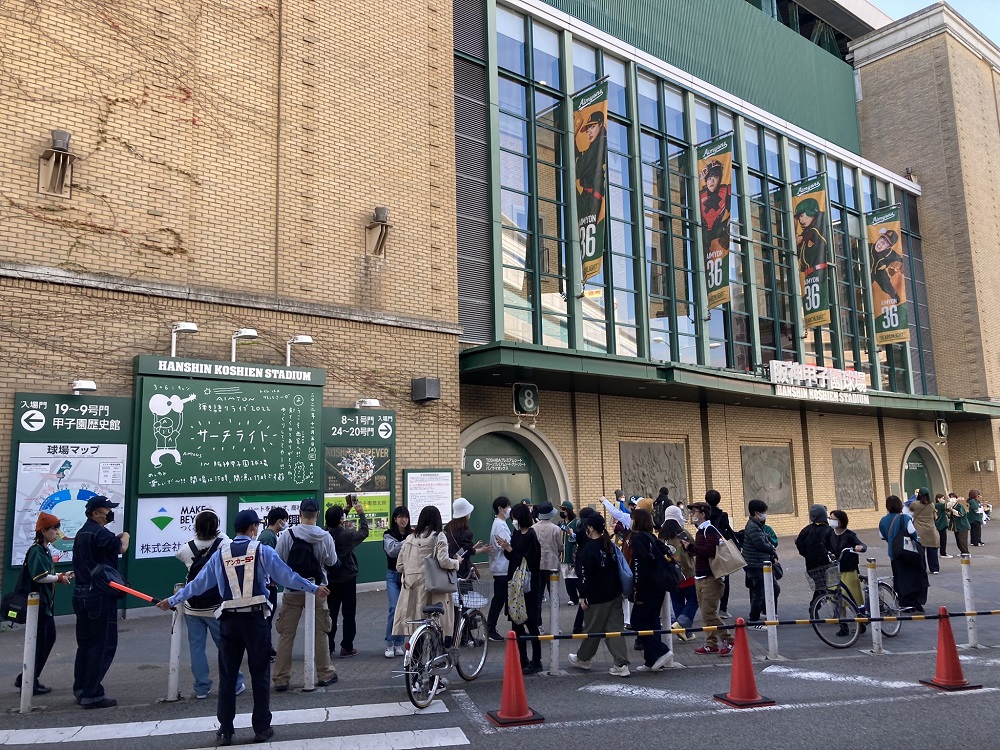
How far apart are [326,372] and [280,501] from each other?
2376 mm

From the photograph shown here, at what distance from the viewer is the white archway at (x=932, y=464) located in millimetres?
31112

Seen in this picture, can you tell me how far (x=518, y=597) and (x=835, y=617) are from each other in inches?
165

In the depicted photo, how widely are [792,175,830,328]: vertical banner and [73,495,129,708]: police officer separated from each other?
22544 mm

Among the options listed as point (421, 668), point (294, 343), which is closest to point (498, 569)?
point (421, 668)

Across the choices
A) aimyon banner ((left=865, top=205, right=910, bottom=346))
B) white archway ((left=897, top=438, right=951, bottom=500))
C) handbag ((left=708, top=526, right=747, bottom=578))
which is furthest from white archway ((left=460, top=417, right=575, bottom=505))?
white archway ((left=897, top=438, right=951, bottom=500))

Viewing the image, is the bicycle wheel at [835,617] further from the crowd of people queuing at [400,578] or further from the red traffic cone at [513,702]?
the red traffic cone at [513,702]

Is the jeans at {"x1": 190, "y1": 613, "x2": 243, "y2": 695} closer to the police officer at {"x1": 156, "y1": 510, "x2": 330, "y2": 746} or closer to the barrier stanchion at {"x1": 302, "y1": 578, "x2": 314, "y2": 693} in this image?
the barrier stanchion at {"x1": 302, "y1": 578, "x2": 314, "y2": 693}

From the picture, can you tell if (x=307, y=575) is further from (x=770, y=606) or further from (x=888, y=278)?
(x=888, y=278)

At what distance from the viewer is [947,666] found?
25.4ft

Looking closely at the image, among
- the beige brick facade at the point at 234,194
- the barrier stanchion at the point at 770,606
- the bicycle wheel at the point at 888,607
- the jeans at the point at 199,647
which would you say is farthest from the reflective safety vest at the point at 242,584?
the bicycle wheel at the point at 888,607

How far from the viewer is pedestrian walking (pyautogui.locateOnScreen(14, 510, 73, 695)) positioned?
24.7 feet

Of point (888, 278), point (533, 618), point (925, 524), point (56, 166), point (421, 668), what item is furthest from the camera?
point (888, 278)

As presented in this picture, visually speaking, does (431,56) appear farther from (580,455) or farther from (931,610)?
(931,610)

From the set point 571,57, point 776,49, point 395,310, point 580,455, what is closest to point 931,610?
point 580,455
